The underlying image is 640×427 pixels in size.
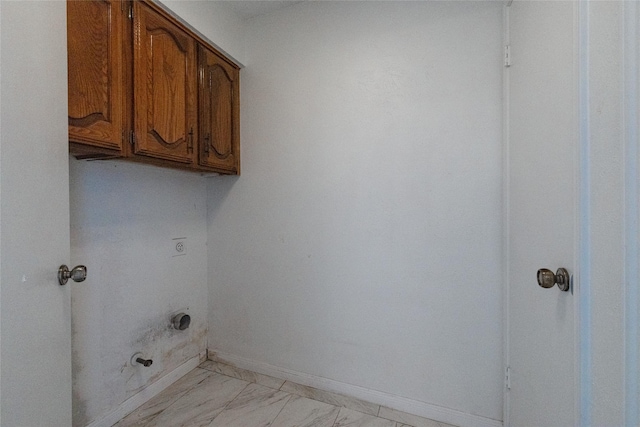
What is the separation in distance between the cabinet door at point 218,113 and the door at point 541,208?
155 centimetres

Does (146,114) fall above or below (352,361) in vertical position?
above

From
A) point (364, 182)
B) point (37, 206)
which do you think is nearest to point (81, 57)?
point (37, 206)

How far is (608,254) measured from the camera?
0.49 m

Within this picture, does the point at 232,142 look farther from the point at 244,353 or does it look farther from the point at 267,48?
the point at 244,353

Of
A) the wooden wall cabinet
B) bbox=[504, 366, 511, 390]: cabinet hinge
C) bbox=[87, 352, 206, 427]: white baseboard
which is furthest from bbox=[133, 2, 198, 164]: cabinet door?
bbox=[504, 366, 511, 390]: cabinet hinge

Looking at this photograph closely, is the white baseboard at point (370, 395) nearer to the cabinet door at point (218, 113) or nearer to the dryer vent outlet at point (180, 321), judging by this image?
the dryer vent outlet at point (180, 321)

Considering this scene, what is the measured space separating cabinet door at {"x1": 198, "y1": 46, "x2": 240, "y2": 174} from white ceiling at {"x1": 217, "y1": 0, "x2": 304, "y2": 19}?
340mm

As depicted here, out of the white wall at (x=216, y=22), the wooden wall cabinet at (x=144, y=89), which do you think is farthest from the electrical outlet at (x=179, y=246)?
the white wall at (x=216, y=22)

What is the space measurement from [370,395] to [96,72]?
2048mm

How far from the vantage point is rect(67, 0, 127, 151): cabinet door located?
3.12 ft

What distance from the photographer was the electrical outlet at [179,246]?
1.68m

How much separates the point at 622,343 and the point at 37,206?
56.6 inches

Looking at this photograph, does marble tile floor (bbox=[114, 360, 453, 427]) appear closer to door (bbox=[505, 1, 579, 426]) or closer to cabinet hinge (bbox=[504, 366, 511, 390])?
cabinet hinge (bbox=[504, 366, 511, 390])

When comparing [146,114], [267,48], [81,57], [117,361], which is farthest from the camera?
[267,48]
